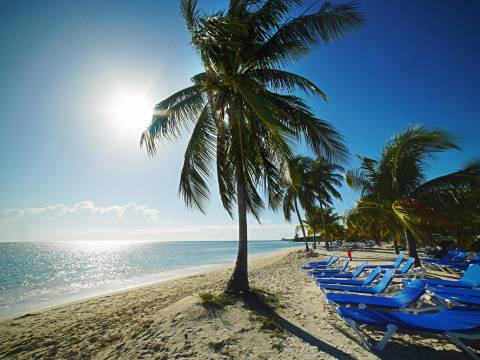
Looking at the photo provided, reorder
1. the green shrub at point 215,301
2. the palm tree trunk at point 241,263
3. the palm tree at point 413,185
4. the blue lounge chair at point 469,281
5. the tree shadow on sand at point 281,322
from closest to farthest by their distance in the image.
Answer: the tree shadow on sand at point 281,322 → the green shrub at point 215,301 → the blue lounge chair at point 469,281 → the palm tree trunk at point 241,263 → the palm tree at point 413,185

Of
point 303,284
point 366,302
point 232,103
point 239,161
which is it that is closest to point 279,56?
point 232,103

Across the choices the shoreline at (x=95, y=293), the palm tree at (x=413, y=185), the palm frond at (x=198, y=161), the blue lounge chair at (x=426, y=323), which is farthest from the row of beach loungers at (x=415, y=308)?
the shoreline at (x=95, y=293)

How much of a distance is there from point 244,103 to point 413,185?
810 centimetres

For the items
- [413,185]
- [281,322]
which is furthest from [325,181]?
[281,322]

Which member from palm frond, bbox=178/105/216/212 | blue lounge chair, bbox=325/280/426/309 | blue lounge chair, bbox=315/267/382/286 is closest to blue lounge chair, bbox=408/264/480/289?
blue lounge chair, bbox=315/267/382/286

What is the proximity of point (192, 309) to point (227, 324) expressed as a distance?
3.01 feet

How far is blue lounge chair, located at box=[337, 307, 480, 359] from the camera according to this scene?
3000mm

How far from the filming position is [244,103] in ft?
16.8

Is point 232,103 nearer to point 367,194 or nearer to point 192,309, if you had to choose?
point 192,309

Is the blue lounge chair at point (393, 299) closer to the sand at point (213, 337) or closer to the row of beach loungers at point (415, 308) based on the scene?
the row of beach loungers at point (415, 308)

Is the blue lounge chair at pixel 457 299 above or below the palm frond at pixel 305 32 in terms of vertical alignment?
below

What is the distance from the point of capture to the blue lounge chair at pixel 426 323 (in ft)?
9.84

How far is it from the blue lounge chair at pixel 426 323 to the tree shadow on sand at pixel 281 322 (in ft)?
1.78

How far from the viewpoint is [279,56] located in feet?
17.6
